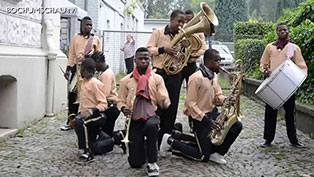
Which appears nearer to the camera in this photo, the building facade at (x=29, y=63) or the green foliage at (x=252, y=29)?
the building facade at (x=29, y=63)

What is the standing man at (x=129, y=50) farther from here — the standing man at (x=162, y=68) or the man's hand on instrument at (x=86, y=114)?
the man's hand on instrument at (x=86, y=114)

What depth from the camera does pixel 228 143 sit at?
227 inches

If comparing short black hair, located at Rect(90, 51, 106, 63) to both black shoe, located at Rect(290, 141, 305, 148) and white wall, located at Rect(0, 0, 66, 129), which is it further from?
black shoe, located at Rect(290, 141, 305, 148)

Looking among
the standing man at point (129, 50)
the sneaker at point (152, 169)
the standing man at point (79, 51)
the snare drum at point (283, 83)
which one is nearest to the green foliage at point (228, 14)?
the standing man at point (129, 50)

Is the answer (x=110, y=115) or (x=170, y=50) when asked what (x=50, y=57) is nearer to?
(x=110, y=115)

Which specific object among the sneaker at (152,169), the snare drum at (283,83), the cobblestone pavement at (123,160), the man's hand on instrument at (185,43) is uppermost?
the man's hand on instrument at (185,43)

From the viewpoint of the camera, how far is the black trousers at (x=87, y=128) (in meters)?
5.87

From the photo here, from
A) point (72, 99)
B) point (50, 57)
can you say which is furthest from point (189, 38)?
point (50, 57)

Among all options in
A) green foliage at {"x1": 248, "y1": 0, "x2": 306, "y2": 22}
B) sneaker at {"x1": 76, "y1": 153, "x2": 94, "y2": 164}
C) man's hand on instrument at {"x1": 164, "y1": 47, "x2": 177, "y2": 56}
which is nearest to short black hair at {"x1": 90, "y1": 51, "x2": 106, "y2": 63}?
man's hand on instrument at {"x1": 164, "y1": 47, "x2": 177, "y2": 56}

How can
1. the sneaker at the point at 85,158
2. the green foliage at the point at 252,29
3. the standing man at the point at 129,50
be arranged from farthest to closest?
the green foliage at the point at 252,29, the standing man at the point at 129,50, the sneaker at the point at 85,158

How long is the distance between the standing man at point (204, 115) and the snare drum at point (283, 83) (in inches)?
31.0

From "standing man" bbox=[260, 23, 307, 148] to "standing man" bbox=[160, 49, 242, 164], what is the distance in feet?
3.88

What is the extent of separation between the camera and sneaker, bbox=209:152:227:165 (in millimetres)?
→ 5793

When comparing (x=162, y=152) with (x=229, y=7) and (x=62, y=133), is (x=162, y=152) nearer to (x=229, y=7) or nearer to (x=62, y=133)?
(x=62, y=133)
